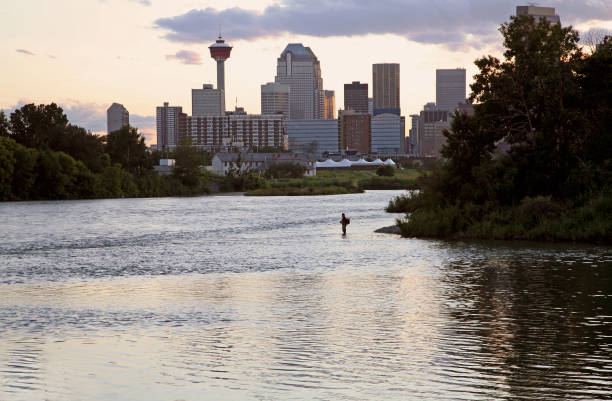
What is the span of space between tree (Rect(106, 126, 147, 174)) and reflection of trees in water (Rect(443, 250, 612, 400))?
476 ft

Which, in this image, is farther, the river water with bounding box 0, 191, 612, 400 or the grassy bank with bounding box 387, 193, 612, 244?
the grassy bank with bounding box 387, 193, 612, 244

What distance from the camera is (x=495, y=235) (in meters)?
55.2

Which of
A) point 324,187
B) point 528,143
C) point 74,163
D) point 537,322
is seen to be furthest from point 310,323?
point 324,187

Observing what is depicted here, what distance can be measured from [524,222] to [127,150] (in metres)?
136

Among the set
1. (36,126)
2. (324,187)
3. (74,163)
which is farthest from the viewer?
(324,187)

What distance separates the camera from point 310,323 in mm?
23750

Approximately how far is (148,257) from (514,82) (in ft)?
95.0

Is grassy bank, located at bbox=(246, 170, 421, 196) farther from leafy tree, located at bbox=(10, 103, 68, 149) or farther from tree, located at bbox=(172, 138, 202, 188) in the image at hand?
leafy tree, located at bbox=(10, 103, 68, 149)

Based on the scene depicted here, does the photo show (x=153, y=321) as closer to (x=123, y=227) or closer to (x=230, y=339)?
(x=230, y=339)

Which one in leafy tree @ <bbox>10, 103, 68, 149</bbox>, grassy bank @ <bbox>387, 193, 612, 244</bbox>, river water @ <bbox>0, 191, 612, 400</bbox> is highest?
leafy tree @ <bbox>10, 103, 68, 149</bbox>

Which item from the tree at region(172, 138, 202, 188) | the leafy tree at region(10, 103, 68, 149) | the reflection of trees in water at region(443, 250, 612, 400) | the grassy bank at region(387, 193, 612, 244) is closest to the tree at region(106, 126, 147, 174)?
the tree at region(172, 138, 202, 188)

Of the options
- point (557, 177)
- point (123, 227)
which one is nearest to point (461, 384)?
point (557, 177)

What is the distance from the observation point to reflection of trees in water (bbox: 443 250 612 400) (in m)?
16.4

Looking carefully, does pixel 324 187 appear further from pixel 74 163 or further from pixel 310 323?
pixel 310 323
